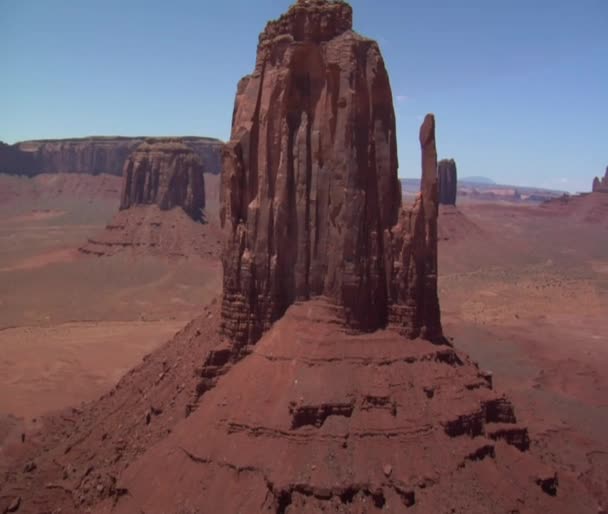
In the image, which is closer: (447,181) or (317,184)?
(317,184)

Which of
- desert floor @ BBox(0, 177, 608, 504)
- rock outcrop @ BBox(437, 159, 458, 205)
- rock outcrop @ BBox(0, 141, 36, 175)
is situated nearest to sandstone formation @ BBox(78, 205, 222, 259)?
desert floor @ BBox(0, 177, 608, 504)

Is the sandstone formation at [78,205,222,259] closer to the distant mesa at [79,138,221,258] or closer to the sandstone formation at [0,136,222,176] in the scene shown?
the distant mesa at [79,138,221,258]

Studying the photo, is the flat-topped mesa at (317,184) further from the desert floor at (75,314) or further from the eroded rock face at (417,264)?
the desert floor at (75,314)

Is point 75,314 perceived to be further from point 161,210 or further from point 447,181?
point 447,181

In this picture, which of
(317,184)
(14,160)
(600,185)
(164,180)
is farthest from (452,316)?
(14,160)

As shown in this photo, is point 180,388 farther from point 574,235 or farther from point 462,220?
point 574,235

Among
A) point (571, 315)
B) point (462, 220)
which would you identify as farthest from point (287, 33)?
point (462, 220)

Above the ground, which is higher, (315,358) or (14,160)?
(14,160)
